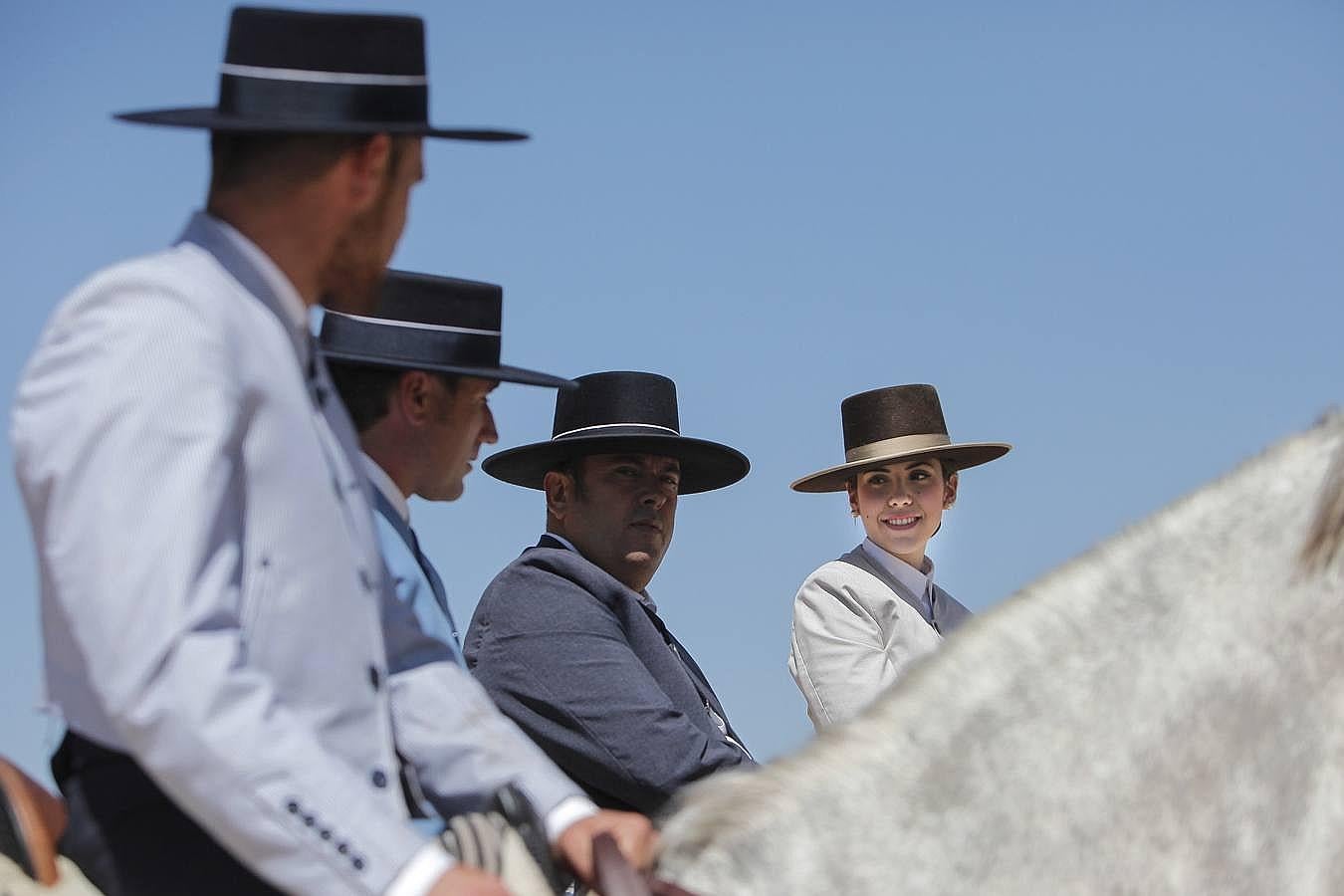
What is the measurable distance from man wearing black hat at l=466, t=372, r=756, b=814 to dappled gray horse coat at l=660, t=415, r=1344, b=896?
7.55 feet

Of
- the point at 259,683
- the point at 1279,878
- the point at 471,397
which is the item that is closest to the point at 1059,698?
the point at 1279,878

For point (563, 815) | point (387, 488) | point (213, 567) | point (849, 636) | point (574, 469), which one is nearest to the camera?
point (213, 567)

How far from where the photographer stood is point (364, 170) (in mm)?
2053

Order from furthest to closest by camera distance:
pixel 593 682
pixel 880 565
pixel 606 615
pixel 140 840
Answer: pixel 880 565 < pixel 606 615 < pixel 593 682 < pixel 140 840

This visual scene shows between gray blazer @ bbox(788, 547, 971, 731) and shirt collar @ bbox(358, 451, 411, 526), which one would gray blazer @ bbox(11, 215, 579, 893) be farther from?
gray blazer @ bbox(788, 547, 971, 731)

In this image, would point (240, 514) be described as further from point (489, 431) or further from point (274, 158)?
point (489, 431)

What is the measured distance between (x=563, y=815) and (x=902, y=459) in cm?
409

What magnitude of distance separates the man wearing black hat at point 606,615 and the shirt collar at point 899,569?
62 centimetres

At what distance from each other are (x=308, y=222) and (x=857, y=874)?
1085 millimetres

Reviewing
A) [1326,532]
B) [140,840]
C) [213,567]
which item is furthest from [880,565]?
[213,567]

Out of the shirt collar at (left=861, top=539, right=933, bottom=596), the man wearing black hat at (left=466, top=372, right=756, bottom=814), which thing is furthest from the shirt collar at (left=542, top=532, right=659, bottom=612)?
the shirt collar at (left=861, top=539, right=933, bottom=596)

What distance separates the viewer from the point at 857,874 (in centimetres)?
183

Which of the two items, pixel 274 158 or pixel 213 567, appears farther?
pixel 274 158

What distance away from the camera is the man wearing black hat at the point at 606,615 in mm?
4219
